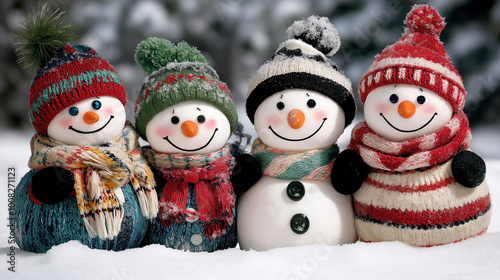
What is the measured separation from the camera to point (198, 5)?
246 cm

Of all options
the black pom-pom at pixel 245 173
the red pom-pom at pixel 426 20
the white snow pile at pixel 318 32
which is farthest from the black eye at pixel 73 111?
the red pom-pom at pixel 426 20

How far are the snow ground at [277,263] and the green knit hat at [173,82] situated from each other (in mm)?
342

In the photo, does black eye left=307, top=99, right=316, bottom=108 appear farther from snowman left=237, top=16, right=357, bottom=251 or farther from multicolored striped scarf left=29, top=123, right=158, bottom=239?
multicolored striped scarf left=29, top=123, right=158, bottom=239

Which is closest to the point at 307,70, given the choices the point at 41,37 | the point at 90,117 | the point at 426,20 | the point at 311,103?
the point at 311,103

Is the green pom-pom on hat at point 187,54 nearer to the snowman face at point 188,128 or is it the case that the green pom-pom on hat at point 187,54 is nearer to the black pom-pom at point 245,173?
the snowman face at point 188,128

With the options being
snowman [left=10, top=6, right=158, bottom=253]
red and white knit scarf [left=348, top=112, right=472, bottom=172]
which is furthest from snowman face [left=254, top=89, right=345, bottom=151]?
snowman [left=10, top=6, right=158, bottom=253]

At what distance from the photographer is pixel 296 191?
1.12 metres

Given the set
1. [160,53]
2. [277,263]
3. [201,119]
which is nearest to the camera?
[277,263]

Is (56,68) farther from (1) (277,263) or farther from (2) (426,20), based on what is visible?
(2) (426,20)

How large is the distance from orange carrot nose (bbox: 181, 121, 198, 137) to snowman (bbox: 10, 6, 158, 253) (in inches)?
5.5

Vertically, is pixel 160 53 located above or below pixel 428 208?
above

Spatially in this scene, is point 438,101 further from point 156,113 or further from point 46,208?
point 46,208

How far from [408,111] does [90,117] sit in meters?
0.74

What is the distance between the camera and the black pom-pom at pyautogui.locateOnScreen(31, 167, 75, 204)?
0.98m
